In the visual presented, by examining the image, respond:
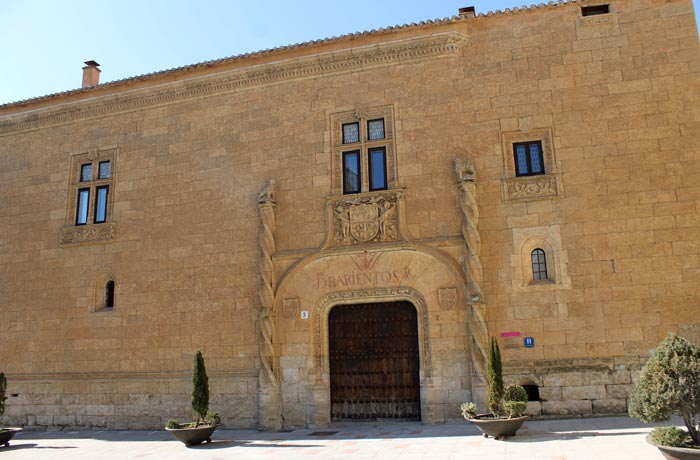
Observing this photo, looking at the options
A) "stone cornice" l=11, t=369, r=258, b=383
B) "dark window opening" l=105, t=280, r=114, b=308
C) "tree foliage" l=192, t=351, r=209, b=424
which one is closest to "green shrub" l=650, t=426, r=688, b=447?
"tree foliage" l=192, t=351, r=209, b=424

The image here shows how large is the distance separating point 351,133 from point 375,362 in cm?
498

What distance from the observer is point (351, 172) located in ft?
43.8

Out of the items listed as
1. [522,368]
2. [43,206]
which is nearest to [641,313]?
[522,368]

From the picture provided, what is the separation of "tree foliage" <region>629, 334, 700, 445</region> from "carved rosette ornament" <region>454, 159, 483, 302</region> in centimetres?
453

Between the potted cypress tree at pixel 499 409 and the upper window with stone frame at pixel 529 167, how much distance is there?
3.36m

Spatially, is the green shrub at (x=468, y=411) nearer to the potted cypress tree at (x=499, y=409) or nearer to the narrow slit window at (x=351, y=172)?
the potted cypress tree at (x=499, y=409)

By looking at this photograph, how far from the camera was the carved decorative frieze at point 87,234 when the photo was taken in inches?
577

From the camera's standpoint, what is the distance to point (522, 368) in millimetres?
11453

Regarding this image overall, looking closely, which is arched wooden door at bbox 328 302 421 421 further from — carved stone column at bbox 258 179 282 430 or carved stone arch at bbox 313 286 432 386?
carved stone column at bbox 258 179 282 430

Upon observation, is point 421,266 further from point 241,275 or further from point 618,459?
point 618,459

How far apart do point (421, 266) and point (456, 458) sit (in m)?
4.55

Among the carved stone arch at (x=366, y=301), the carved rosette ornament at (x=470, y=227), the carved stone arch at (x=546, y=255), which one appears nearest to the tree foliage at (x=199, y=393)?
the carved stone arch at (x=366, y=301)

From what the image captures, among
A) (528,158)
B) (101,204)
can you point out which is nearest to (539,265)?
(528,158)

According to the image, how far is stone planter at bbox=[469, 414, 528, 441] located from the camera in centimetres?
959
